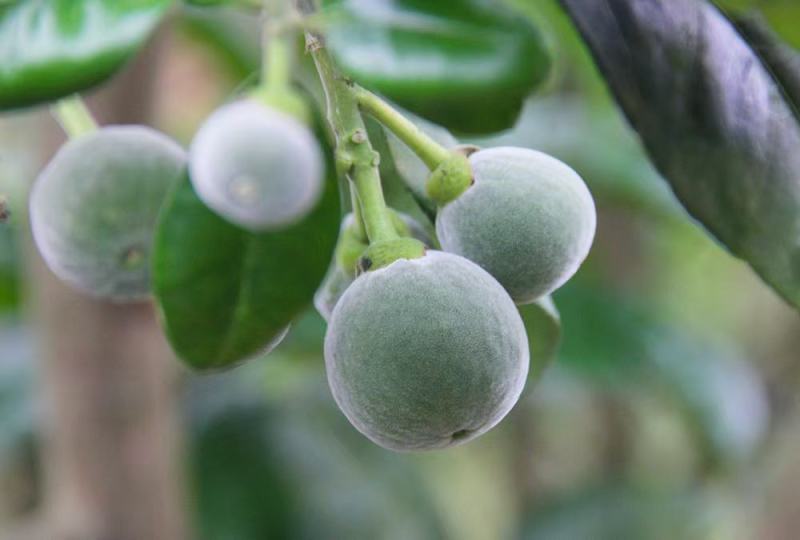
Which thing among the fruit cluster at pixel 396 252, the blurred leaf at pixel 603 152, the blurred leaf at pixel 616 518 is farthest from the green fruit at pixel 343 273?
the blurred leaf at pixel 616 518

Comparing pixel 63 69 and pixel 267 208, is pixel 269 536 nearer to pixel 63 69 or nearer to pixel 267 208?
pixel 63 69

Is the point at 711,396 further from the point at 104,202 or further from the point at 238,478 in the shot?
the point at 104,202

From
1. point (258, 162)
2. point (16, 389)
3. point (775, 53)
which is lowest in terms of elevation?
point (16, 389)

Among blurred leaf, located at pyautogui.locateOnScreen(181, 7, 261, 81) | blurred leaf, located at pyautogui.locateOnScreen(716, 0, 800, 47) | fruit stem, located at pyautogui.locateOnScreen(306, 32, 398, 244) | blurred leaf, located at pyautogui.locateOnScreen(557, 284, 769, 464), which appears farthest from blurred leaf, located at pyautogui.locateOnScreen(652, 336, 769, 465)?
fruit stem, located at pyautogui.locateOnScreen(306, 32, 398, 244)

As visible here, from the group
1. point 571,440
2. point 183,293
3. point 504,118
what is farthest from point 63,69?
point 571,440

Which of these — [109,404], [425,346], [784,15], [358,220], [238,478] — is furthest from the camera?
[238,478]

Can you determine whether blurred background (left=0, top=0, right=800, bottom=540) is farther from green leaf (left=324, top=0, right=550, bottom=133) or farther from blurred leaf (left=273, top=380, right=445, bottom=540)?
green leaf (left=324, top=0, right=550, bottom=133)

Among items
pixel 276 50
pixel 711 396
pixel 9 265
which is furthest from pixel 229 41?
pixel 276 50
